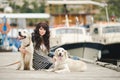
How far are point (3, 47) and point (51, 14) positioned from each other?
16343 millimetres

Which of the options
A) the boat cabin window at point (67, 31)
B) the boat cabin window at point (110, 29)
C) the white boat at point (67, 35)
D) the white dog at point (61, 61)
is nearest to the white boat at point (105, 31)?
the boat cabin window at point (110, 29)

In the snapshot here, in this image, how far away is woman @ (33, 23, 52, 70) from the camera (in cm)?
1441

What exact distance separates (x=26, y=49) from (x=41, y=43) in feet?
1.51

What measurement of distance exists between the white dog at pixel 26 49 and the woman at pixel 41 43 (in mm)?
224

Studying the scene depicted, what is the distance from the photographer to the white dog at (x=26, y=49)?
1407 centimetres

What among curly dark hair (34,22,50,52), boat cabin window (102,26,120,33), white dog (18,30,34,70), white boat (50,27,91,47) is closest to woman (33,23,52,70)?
curly dark hair (34,22,50,52)

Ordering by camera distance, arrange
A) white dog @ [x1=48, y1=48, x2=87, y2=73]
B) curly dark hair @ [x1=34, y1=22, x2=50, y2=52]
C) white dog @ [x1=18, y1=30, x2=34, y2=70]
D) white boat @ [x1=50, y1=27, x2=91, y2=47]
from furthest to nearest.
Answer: white boat @ [x1=50, y1=27, x2=91, y2=47] < curly dark hair @ [x1=34, y1=22, x2=50, y2=52] < white dog @ [x1=18, y1=30, x2=34, y2=70] < white dog @ [x1=48, y1=48, x2=87, y2=73]

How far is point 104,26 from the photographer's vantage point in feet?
112

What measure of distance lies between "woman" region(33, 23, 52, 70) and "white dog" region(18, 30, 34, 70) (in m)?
0.22

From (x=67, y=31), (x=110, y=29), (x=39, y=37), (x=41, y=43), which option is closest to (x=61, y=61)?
(x=41, y=43)

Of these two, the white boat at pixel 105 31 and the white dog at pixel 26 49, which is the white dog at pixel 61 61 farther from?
the white boat at pixel 105 31

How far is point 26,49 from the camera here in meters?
14.1

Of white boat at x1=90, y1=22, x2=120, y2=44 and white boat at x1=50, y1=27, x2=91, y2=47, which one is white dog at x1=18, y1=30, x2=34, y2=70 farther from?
white boat at x1=90, y1=22, x2=120, y2=44

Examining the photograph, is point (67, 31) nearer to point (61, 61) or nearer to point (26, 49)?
point (26, 49)
